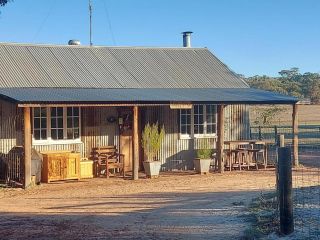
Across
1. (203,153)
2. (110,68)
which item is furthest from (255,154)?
(110,68)

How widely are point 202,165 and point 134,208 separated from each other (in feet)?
22.0

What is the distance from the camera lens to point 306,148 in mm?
26438

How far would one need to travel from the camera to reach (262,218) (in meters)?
9.07

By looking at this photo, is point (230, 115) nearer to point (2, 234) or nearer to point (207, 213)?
point (207, 213)

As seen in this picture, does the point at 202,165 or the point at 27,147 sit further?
the point at 202,165

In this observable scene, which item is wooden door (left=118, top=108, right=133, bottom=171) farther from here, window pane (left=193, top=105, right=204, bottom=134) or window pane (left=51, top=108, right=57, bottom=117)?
window pane (left=193, top=105, right=204, bottom=134)

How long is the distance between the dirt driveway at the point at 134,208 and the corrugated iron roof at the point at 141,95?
240 cm

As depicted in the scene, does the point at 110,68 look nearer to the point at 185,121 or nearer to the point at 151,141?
the point at 185,121

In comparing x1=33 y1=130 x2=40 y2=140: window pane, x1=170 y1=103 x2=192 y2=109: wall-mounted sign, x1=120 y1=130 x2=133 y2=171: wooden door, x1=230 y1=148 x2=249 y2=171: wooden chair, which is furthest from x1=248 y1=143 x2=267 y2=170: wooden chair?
x1=33 y1=130 x2=40 y2=140: window pane

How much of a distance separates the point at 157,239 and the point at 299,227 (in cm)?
212

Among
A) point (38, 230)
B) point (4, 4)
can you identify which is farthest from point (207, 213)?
point (4, 4)

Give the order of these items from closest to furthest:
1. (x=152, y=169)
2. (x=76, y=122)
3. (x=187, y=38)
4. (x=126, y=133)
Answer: (x=152, y=169) → (x=76, y=122) → (x=126, y=133) → (x=187, y=38)

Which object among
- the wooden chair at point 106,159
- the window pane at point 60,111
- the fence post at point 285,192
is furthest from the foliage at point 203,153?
the fence post at point 285,192

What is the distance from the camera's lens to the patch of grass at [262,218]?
26.1ft
